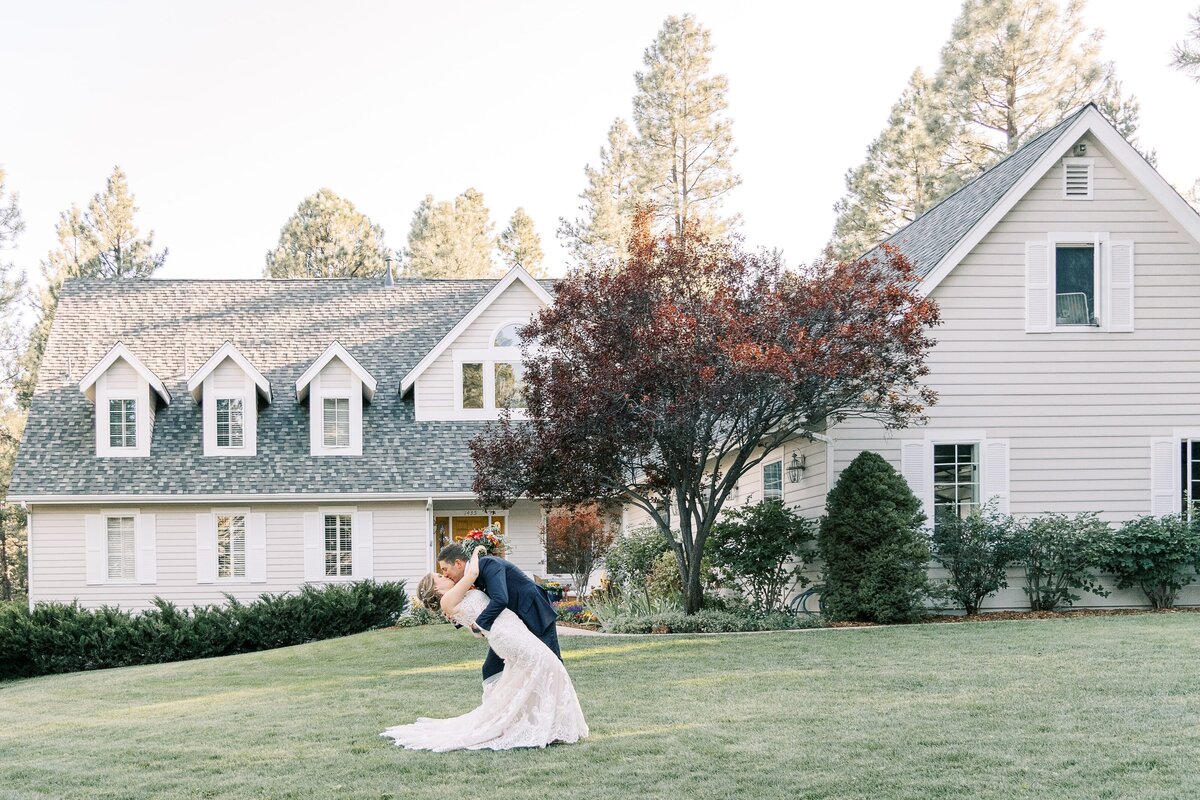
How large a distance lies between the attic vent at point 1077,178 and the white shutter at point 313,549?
14.8 metres

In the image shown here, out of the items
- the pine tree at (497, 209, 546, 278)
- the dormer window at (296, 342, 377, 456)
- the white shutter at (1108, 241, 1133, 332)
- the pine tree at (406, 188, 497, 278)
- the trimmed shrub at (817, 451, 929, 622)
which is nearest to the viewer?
the trimmed shrub at (817, 451, 929, 622)

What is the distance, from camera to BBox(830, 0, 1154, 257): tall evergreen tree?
31.6 meters

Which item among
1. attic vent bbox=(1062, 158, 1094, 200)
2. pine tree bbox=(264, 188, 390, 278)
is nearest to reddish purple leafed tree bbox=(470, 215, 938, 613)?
attic vent bbox=(1062, 158, 1094, 200)

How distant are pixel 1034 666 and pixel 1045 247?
830 centimetres

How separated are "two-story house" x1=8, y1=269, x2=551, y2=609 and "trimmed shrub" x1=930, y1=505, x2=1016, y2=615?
10.1 metres

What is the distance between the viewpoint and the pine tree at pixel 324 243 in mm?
41219

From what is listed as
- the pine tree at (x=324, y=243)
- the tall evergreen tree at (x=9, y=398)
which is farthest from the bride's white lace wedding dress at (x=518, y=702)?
the pine tree at (x=324, y=243)

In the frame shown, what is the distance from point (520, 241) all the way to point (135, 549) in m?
25.9

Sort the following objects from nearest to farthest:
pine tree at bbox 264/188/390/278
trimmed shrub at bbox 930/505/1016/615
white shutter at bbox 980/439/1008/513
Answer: trimmed shrub at bbox 930/505/1016/615 → white shutter at bbox 980/439/1008/513 → pine tree at bbox 264/188/390/278

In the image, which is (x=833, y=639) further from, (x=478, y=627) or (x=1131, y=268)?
(x=1131, y=268)

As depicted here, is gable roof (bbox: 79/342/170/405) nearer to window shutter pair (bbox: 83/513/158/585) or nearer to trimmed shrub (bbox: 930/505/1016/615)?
window shutter pair (bbox: 83/513/158/585)

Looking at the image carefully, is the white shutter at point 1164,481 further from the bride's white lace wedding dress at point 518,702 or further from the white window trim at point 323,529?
the white window trim at point 323,529

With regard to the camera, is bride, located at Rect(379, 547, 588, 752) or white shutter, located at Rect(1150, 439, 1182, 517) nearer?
bride, located at Rect(379, 547, 588, 752)

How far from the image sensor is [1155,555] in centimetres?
1611
